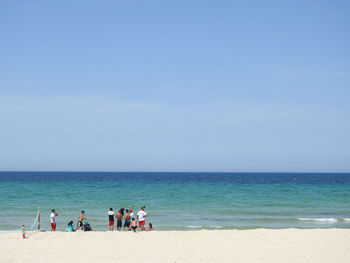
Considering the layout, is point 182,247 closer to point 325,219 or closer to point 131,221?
point 131,221

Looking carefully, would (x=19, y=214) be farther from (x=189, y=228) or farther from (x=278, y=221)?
(x=278, y=221)

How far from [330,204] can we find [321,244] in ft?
72.9

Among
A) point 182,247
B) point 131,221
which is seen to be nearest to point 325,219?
point 131,221

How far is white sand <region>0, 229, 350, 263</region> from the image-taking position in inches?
550

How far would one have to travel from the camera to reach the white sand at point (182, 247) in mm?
13977

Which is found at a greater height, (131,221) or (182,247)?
(131,221)

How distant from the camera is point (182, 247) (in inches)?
623

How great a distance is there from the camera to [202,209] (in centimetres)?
3219

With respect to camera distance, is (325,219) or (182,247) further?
(325,219)

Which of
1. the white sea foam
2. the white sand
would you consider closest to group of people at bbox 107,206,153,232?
the white sand

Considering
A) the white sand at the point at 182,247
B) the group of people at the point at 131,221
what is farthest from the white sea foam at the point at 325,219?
the group of people at the point at 131,221

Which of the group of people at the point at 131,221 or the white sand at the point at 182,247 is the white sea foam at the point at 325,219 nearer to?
the white sand at the point at 182,247

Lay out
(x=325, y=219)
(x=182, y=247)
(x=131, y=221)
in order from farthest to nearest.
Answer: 1. (x=325, y=219)
2. (x=131, y=221)
3. (x=182, y=247)

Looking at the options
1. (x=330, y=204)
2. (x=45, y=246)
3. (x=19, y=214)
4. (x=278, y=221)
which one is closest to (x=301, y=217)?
(x=278, y=221)
